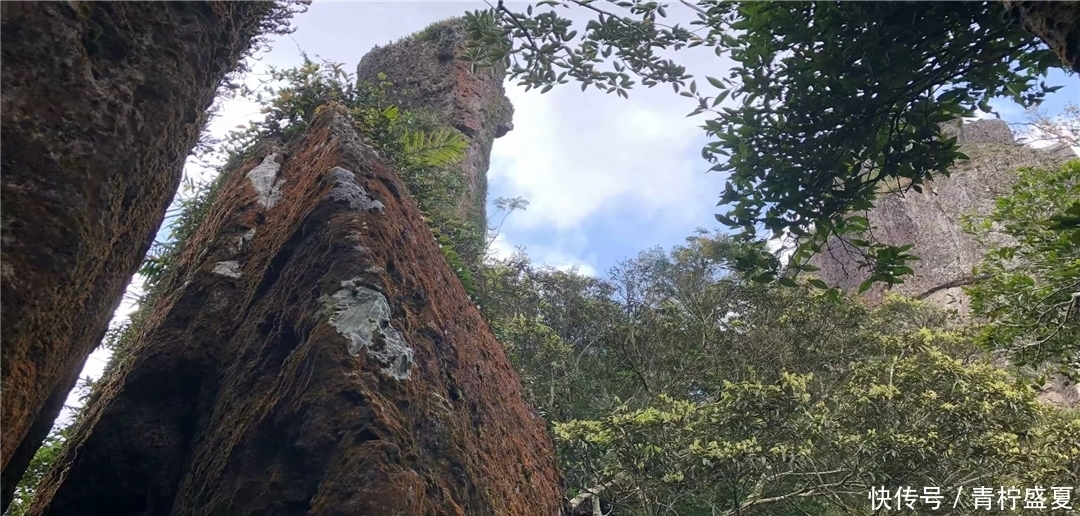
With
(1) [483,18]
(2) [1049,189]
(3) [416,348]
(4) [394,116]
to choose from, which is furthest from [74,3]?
(2) [1049,189]

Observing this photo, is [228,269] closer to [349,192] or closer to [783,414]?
[349,192]

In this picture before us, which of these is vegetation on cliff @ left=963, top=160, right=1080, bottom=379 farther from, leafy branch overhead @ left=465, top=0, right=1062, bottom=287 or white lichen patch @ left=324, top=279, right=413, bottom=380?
white lichen patch @ left=324, top=279, right=413, bottom=380

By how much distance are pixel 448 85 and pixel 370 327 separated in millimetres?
10618

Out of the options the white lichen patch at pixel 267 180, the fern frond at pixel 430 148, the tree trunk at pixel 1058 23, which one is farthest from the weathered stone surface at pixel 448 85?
the tree trunk at pixel 1058 23

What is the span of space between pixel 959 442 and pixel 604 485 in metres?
3.68

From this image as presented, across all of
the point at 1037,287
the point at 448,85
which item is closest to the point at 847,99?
the point at 1037,287

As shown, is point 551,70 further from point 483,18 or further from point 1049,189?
point 1049,189

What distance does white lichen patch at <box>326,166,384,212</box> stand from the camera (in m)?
3.69

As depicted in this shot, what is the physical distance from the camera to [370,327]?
3148 millimetres

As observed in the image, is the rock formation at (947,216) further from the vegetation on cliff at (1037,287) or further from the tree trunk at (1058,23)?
the tree trunk at (1058,23)

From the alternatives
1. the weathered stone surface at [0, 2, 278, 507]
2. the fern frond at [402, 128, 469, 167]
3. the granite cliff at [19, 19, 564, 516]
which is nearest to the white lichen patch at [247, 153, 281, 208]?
the granite cliff at [19, 19, 564, 516]

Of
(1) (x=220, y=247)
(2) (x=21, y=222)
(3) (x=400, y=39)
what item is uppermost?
(3) (x=400, y=39)

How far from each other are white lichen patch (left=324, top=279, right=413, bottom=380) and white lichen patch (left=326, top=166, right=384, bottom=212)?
561mm

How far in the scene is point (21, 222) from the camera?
189 cm
